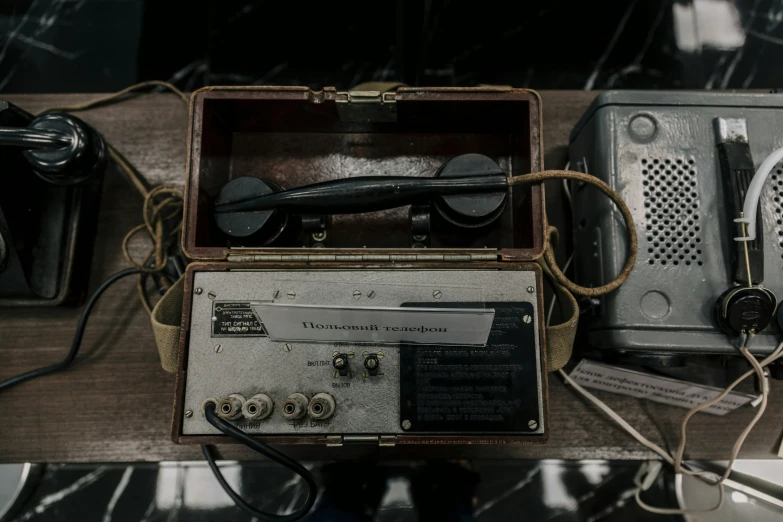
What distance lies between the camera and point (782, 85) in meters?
1.19

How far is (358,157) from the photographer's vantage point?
2.92 feet

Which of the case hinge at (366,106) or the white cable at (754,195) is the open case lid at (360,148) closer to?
the case hinge at (366,106)

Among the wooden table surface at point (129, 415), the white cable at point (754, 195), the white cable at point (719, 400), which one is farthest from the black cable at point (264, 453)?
the white cable at point (754, 195)

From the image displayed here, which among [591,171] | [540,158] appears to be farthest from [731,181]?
[540,158]

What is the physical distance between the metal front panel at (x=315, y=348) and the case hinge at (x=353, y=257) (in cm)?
2

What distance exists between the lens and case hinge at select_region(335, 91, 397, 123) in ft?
2.57

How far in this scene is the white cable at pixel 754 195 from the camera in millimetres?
732

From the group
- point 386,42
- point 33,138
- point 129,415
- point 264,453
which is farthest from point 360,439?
point 386,42

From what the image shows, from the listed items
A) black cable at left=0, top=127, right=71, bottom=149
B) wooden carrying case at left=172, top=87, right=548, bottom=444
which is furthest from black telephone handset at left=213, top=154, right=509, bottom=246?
black cable at left=0, top=127, right=71, bottom=149

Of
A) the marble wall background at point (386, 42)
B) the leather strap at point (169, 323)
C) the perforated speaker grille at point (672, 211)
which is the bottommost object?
the leather strap at point (169, 323)

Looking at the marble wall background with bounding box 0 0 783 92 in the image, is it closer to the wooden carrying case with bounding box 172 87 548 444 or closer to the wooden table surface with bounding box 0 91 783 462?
the wooden carrying case with bounding box 172 87 548 444

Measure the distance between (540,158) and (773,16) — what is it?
1037mm

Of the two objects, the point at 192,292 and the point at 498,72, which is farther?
the point at 498,72

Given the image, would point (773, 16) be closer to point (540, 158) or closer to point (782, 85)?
point (782, 85)
